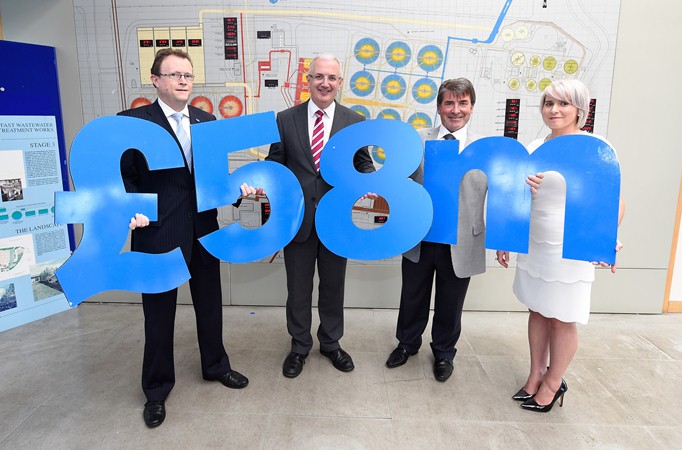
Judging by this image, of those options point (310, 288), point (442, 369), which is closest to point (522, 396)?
point (442, 369)

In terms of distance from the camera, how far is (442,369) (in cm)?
241

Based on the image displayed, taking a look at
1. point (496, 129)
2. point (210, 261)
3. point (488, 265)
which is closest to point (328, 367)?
point (210, 261)

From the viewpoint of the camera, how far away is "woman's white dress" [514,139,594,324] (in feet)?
6.17

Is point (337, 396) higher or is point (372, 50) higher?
point (372, 50)

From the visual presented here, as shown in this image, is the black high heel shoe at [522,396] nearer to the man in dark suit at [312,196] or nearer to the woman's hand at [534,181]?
the man in dark suit at [312,196]

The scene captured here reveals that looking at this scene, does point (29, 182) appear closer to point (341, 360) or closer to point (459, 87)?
point (341, 360)

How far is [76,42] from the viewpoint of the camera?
3252mm

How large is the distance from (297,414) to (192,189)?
1222 mm

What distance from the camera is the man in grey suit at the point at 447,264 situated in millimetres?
2172

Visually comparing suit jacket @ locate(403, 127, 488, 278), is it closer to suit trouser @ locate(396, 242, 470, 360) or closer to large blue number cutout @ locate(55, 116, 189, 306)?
suit trouser @ locate(396, 242, 470, 360)

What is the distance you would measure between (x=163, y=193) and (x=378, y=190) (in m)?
1.01

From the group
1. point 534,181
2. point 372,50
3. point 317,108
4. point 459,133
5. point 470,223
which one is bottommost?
point 470,223

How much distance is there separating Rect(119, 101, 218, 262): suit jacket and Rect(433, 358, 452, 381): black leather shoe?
153 cm

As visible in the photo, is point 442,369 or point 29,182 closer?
point 442,369
